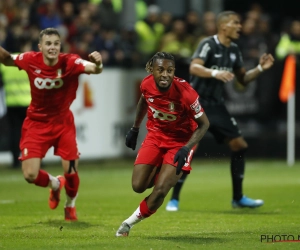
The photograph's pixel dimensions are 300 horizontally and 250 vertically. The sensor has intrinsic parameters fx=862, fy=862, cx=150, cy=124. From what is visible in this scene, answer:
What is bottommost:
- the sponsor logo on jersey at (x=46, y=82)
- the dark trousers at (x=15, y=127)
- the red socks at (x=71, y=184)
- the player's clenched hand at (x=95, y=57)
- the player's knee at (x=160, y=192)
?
the dark trousers at (x=15, y=127)

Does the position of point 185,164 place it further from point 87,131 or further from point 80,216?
point 87,131

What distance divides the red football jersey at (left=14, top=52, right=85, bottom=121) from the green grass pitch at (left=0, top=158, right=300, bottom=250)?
4.43ft

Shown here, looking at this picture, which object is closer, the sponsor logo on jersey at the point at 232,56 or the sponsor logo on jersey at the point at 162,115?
the sponsor logo on jersey at the point at 162,115

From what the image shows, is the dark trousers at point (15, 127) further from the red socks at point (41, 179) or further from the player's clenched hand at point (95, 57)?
the player's clenched hand at point (95, 57)

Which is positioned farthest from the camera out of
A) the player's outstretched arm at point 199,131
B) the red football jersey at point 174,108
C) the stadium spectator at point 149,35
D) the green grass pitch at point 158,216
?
the stadium spectator at point 149,35

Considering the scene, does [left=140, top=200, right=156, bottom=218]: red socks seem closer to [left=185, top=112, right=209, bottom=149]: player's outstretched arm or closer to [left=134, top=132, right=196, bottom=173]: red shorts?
[left=134, top=132, right=196, bottom=173]: red shorts

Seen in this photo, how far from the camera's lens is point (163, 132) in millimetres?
9383

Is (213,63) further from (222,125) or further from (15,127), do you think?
(15,127)

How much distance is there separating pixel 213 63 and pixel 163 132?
9.05 ft

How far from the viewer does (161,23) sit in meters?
21.7

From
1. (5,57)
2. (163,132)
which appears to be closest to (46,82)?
(5,57)

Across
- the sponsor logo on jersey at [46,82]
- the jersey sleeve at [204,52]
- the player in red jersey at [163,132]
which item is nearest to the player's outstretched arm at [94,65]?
the sponsor logo on jersey at [46,82]

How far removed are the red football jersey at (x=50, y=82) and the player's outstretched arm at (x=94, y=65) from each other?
0.34 ft

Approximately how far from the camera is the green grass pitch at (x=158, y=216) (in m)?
8.54
